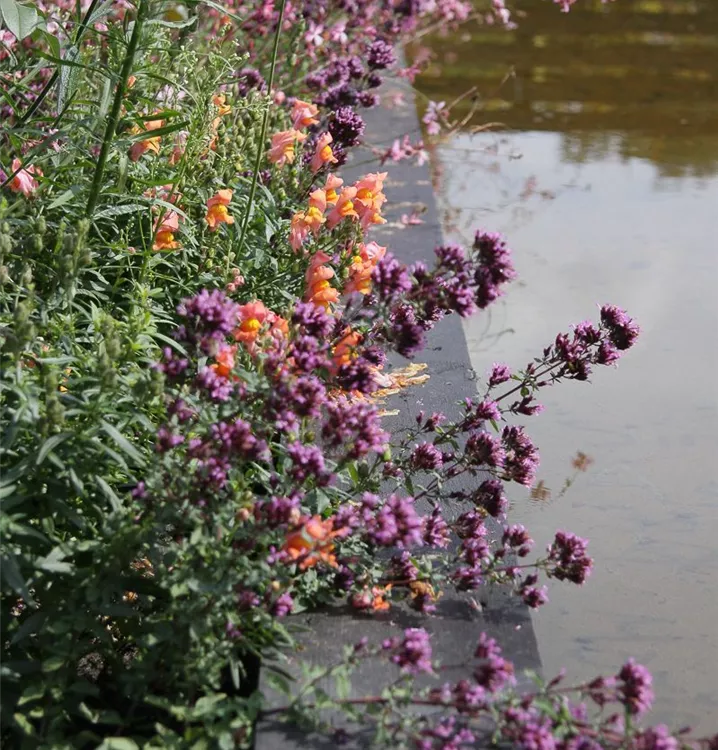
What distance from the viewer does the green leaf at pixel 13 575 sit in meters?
1.91

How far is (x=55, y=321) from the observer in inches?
93.1

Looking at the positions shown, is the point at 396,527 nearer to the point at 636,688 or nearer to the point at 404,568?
the point at 404,568

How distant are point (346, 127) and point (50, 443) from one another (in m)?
1.29

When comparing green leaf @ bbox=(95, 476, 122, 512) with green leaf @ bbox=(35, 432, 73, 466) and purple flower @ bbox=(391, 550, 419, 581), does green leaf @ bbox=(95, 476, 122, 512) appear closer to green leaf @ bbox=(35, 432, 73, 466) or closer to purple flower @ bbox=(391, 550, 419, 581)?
green leaf @ bbox=(35, 432, 73, 466)

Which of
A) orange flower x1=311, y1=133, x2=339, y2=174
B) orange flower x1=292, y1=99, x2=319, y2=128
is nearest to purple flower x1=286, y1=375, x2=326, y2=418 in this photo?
orange flower x1=311, y1=133, x2=339, y2=174

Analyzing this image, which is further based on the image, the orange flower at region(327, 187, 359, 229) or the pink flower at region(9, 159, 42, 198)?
the orange flower at region(327, 187, 359, 229)

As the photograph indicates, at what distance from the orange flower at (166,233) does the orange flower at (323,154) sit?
1.34ft

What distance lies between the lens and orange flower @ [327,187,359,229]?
8.46 ft

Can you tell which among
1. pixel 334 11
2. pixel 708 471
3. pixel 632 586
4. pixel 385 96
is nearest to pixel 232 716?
pixel 632 586

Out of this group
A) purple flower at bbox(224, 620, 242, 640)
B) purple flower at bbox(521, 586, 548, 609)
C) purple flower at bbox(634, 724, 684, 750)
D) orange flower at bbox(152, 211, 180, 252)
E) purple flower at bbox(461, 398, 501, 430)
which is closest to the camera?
purple flower at bbox(634, 724, 684, 750)

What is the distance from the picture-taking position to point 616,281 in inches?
167

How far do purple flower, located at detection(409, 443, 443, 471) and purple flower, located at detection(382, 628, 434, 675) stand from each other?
487 mm

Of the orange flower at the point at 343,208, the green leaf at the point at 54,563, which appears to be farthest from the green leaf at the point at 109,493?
the orange flower at the point at 343,208

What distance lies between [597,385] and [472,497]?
50.6 inches
